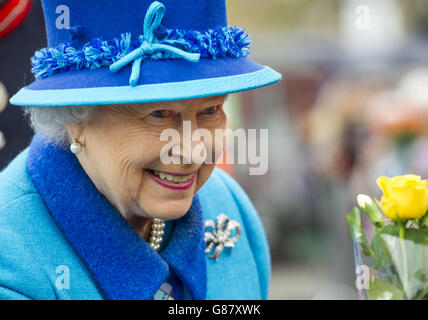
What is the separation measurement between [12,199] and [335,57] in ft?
24.5

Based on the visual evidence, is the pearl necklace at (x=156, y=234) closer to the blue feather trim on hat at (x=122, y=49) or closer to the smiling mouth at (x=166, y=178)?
the smiling mouth at (x=166, y=178)

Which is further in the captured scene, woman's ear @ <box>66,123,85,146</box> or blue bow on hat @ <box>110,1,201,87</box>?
woman's ear @ <box>66,123,85,146</box>

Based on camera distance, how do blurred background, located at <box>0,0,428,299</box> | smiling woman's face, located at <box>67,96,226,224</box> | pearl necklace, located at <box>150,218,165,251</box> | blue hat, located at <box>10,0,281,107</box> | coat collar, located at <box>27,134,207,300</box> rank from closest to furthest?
1. blue hat, located at <box>10,0,281,107</box>
2. smiling woman's face, located at <box>67,96,226,224</box>
3. coat collar, located at <box>27,134,207,300</box>
4. pearl necklace, located at <box>150,218,165,251</box>
5. blurred background, located at <box>0,0,428,299</box>

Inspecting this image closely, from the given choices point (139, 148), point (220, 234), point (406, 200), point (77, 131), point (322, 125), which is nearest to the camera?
point (406, 200)

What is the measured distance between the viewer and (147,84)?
186 cm

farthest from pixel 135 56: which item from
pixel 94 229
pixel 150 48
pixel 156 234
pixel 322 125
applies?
pixel 322 125

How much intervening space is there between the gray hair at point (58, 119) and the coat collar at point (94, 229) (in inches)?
1.7

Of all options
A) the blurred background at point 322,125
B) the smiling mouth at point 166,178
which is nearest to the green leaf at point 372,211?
the smiling mouth at point 166,178

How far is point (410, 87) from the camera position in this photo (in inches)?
233

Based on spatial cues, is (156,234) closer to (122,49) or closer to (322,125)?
(122,49)

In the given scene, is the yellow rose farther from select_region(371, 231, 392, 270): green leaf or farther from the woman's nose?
the woman's nose

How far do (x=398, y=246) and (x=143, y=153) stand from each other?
75cm

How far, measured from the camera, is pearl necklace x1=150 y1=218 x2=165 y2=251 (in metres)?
2.37

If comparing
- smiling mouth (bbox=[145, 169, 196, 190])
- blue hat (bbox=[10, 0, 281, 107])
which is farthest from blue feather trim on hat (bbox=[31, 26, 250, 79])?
smiling mouth (bbox=[145, 169, 196, 190])
